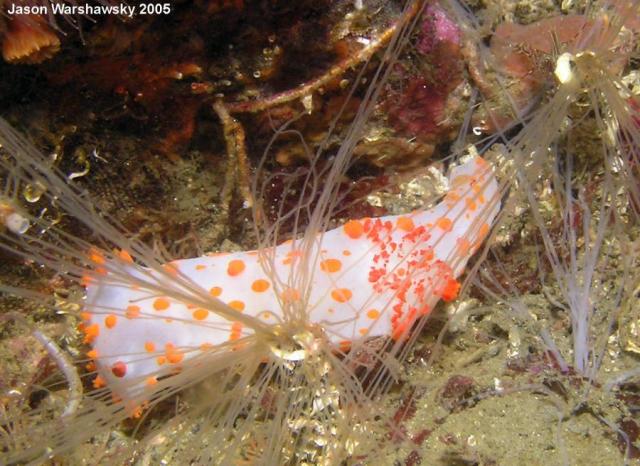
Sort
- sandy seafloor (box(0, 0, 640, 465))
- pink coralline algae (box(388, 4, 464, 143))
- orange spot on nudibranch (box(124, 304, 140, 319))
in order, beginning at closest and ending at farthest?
sandy seafloor (box(0, 0, 640, 465)) < orange spot on nudibranch (box(124, 304, 140, 319)) < pink coralline algae (box(388, 4, 464, 143))

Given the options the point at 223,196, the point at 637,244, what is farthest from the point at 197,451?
the point at 637,244

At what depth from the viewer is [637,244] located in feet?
11.1

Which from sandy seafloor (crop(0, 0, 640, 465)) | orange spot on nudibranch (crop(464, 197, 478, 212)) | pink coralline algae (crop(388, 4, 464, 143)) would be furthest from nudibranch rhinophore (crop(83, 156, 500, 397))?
pink coralline algae (crop(388, 4, 464, 143))

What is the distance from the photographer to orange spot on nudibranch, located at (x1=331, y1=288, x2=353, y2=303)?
3.09 meters

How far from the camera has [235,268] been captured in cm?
318

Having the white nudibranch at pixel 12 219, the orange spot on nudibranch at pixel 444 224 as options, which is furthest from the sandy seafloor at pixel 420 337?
the orange spot on nudibranch at pixel 444 224

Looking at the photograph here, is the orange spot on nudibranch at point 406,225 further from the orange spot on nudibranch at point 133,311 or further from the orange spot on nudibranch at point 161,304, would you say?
the orange spot on nudibranch at point 133,311

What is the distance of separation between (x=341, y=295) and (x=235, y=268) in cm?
67

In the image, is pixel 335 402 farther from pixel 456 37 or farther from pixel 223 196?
pixel 456 37

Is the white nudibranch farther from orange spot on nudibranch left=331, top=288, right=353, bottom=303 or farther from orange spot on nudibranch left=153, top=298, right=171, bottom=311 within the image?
orange spot on nudibranch left=331, top=288, right=353, bottom=303

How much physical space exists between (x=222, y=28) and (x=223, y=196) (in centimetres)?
108

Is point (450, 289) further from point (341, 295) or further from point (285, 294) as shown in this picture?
point (285, 294)

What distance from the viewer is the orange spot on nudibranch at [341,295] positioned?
122 inches

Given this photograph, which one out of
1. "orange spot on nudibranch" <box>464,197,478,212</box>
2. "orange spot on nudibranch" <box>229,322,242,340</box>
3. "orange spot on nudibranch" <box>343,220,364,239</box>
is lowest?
"orange spot on nudibranch" <box>229,322,242,340</box>
